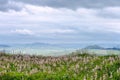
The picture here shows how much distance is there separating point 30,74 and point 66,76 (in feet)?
7.13

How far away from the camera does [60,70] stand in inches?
1123

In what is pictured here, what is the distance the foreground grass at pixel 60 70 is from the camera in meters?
24.7

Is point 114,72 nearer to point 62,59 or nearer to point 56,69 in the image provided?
point 56,69

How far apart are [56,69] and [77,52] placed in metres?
9.80

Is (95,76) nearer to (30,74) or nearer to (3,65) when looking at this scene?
(30,74)

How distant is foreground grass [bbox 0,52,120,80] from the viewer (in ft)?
81.0

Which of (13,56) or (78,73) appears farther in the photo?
(13,56)

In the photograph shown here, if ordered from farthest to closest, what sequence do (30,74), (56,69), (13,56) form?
(13,56) → (56,69) → (30,74)

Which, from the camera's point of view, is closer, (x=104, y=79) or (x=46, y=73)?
(x=104, y=79)

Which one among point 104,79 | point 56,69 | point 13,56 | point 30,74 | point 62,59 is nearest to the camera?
point 104,79

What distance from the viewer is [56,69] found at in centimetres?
2948

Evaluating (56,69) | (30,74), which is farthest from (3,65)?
(30,74)

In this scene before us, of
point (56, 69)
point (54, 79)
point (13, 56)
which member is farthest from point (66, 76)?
point (13, 56)

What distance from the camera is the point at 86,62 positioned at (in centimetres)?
3097
